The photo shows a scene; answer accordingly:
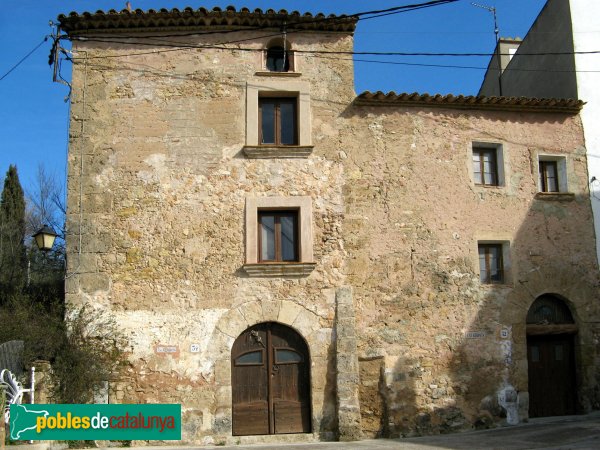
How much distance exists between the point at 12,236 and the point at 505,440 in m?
14.6

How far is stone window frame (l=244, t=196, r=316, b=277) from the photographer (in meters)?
12.5

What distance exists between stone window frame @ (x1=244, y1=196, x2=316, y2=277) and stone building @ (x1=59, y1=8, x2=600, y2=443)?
0.13ft

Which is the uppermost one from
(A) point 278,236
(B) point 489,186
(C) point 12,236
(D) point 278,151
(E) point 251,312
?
(D) point 278,151

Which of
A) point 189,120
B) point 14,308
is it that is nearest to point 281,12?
point 189,120

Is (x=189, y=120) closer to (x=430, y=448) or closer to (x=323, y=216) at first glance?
(x=323, y=216)

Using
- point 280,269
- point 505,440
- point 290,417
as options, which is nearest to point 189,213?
point 280,269

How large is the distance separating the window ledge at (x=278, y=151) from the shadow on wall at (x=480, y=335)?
10.2 ft

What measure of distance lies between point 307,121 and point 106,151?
4.20 meters

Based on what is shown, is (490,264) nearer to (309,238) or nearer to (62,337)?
(309,238)

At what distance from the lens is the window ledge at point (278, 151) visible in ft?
42.2

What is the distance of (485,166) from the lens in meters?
14.1

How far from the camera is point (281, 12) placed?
13211mm

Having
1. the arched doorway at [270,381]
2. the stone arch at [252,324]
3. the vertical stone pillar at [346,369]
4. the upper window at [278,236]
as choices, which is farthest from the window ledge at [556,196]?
the arched doorway at [270,381]
